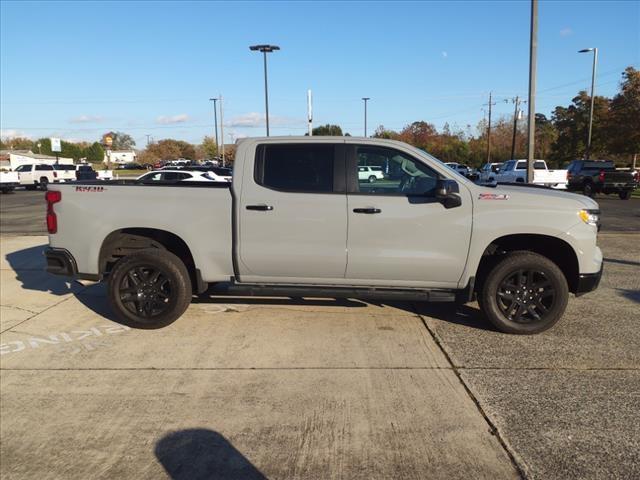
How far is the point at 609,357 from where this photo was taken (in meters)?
4.45

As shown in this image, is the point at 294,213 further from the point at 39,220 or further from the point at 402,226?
the point at 39,220

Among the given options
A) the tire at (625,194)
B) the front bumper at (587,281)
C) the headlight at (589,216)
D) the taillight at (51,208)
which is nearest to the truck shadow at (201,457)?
the taillight at (51,208)

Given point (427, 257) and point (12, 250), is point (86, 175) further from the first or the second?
point (427, 257)

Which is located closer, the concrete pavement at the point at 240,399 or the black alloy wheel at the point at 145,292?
the concrete pavement at the point at 240,399

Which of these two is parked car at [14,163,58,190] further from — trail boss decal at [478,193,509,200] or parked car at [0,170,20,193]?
trail boss decal at [478,193,509,200]

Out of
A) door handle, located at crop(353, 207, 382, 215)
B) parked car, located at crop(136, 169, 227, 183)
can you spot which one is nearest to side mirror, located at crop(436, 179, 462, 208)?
door handle, located at crop(353, 207, 382, 215)

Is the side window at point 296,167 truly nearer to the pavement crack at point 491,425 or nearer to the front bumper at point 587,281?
the pavement crack at point 491,425

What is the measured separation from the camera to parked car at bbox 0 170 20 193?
32.3 metres

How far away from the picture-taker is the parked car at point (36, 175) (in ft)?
115

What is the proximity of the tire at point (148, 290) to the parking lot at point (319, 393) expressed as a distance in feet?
0.62

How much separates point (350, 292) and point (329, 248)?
50 centimetres

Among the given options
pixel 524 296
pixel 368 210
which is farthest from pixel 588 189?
→ pixel 368 210

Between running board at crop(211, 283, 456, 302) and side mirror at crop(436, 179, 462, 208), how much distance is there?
91cm

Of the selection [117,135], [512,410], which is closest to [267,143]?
[512,410]
